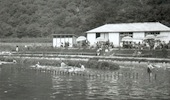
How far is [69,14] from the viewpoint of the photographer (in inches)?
3866

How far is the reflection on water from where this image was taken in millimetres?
22156

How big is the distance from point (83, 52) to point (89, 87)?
1108 inches

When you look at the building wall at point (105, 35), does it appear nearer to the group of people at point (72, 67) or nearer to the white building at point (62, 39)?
the white building at point (62, 39)

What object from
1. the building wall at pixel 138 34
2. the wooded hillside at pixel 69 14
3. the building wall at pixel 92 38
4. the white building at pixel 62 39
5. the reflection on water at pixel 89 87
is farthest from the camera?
the wooded hillside at pixel 69 14

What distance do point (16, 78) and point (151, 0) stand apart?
2512 inches

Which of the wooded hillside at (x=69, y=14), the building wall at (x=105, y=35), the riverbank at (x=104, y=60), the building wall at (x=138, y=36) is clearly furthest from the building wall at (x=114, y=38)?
the wooded hillside at (x=69, y=14)

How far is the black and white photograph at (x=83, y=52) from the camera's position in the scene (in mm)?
24906

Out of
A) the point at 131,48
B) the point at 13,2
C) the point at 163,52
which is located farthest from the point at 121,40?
the point at 13,2

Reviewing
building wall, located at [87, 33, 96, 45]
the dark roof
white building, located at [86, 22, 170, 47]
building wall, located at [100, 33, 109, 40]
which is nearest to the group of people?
white building, located at [86, 22, 170, 47]

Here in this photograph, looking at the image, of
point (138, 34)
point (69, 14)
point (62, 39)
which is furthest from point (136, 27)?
point (69, 14)

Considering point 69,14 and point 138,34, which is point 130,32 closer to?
point 138,34

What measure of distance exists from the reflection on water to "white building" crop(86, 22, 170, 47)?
25.4 meters

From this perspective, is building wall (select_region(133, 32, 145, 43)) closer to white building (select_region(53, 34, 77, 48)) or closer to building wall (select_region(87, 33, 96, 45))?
building wall (select_region(87, 33, 96, 45))

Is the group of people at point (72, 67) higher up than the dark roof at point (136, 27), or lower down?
lower down
